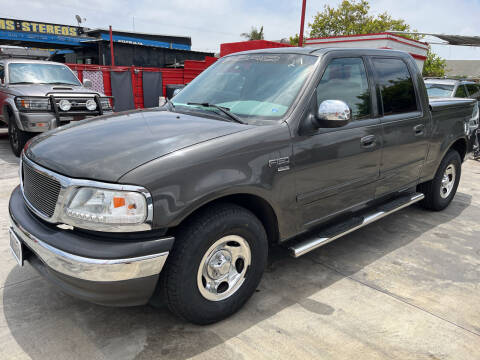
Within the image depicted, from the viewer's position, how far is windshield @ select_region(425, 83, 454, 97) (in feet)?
30.9

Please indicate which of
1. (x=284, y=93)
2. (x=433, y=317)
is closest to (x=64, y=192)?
(x=284, y=93)

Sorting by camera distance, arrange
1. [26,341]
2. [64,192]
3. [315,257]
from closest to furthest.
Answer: [64,192]
[26,341]
[315,257]

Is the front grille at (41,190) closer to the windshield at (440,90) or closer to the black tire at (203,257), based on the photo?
the black tire at (203,257)

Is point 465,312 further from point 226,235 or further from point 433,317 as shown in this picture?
point 226,235

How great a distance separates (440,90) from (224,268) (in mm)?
9053

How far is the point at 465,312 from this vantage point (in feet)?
9.53

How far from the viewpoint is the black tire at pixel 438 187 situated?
4789 millimetres

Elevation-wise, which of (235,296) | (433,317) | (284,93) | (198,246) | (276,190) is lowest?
(433,317)

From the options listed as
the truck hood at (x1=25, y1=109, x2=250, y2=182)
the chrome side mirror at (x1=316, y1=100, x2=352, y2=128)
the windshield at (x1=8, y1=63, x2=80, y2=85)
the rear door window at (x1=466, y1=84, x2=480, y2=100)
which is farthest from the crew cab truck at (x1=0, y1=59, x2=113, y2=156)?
the rear door window at (x1=466, y1=84, x2=480, y2=100)

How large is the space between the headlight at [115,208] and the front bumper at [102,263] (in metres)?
0.12

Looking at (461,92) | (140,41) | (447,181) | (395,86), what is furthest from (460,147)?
(140,41)

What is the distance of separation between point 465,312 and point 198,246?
2079 millimetres

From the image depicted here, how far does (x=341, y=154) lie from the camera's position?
124 inches

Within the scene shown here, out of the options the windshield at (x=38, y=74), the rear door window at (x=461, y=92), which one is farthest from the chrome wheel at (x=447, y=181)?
the windshield at (x=38, y=74)
